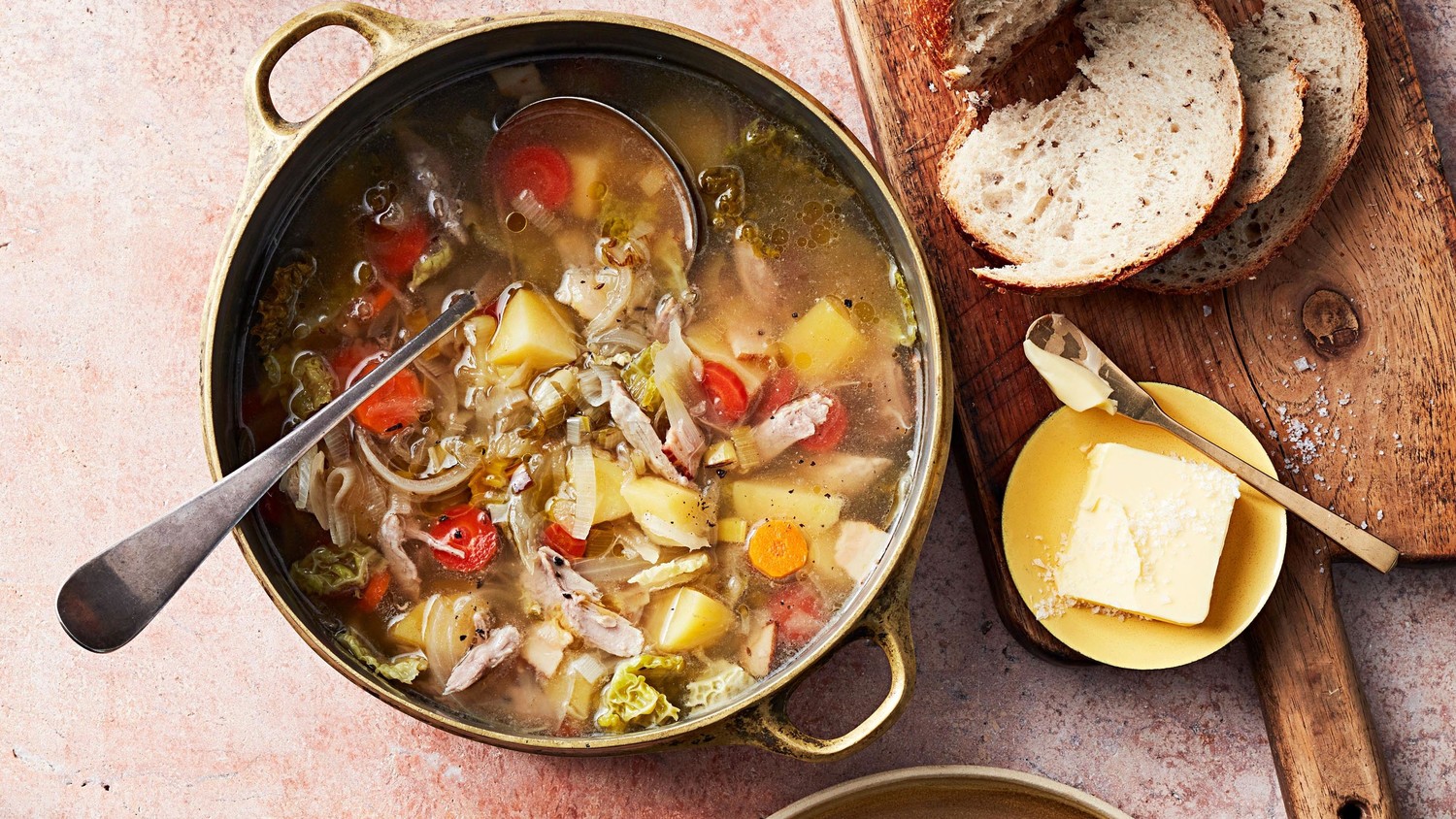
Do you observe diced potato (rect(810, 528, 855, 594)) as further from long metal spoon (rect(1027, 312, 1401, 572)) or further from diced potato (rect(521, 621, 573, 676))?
long metal spoon (rect(1027, 312, 1401, 572))

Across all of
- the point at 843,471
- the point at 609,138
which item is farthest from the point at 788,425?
the point at 609,138

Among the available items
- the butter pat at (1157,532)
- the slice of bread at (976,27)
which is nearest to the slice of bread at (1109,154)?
the slice of bread at (976,27)

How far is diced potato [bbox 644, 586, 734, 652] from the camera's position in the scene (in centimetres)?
224

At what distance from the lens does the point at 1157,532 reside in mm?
2326

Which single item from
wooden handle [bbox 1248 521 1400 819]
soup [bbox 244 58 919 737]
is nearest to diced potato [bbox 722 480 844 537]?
soup [bbox 244 58 919 737]

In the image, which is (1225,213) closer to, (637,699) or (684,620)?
(684,620)

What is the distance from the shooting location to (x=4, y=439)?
257 centimetres

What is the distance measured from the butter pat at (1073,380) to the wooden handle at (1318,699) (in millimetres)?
638

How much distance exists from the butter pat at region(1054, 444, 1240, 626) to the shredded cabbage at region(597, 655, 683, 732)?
3.22 feet

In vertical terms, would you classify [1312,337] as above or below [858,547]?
below

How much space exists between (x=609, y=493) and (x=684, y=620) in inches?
12.6

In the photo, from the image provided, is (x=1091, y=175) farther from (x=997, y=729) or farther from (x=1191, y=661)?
(x=997, y=729)

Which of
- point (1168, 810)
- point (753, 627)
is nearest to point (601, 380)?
point (753, 627)

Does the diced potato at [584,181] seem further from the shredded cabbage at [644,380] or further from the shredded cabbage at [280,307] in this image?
the shredded cabbage at [280,307]
